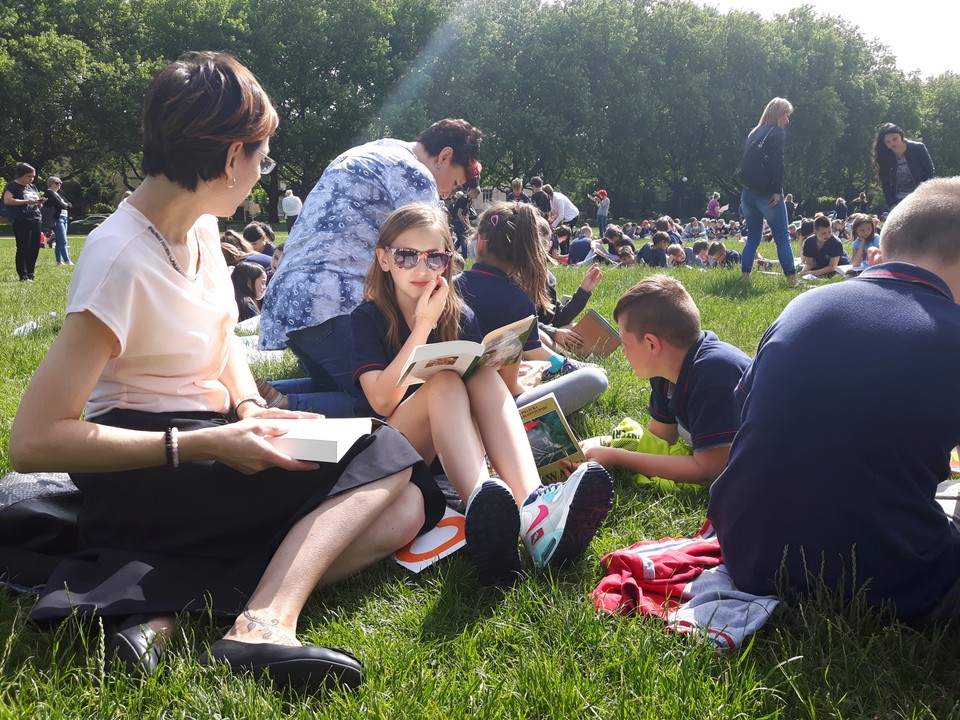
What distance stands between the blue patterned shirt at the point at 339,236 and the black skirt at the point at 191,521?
1.75 metres

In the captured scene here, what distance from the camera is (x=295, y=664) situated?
74.5 inches

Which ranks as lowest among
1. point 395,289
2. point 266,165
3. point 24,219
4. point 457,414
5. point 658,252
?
point 658,252

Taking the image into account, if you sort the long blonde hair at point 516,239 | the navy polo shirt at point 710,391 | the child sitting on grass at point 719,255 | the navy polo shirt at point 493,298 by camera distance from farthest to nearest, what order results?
the child sitting on grass at point 719,255
the long blonde hair at point 516,239
the navy polo shirt at point 493,298
the navy polo shirt at point 710,391

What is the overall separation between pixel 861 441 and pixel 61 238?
17.2 meters

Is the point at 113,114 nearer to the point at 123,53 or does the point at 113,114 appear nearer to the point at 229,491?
the point at 123,53

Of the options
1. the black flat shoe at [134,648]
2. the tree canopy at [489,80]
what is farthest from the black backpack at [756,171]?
the tree canopy at [489,80]

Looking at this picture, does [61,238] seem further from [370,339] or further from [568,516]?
[568,516]


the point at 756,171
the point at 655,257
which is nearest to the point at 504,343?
the point at 756,171

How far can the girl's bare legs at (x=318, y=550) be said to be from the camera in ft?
6.74

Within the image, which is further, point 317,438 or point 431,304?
point 431,304

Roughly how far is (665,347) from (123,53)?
4349cm

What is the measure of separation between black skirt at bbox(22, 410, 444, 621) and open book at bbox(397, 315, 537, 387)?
0.52 meters

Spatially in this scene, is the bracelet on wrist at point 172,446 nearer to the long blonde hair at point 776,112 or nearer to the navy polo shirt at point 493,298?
the navy polo shirt at point 493,298

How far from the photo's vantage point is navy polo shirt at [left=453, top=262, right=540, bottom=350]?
4.16 meters
